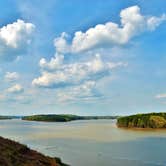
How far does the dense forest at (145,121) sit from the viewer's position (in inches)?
4577

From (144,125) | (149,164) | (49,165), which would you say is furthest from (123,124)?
(49,165)

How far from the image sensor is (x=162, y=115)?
123 m

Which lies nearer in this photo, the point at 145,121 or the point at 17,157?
the point at 17,157

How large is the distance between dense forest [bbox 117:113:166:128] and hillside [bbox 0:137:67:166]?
93944 millimetres

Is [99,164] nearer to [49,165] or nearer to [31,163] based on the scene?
[49,165]

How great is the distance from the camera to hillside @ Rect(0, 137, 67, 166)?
73.5 feet

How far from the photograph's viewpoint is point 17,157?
24.1m

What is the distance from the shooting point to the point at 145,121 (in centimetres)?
11825

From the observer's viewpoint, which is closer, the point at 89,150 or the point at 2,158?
the point at 2,158

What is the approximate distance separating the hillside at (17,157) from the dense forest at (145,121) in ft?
308

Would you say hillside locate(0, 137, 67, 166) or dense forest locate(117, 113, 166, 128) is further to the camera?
dense forest locate(117, 113, 166, 128)

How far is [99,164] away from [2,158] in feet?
57.1

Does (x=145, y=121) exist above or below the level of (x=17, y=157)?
above

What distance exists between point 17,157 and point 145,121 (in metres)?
98.8
